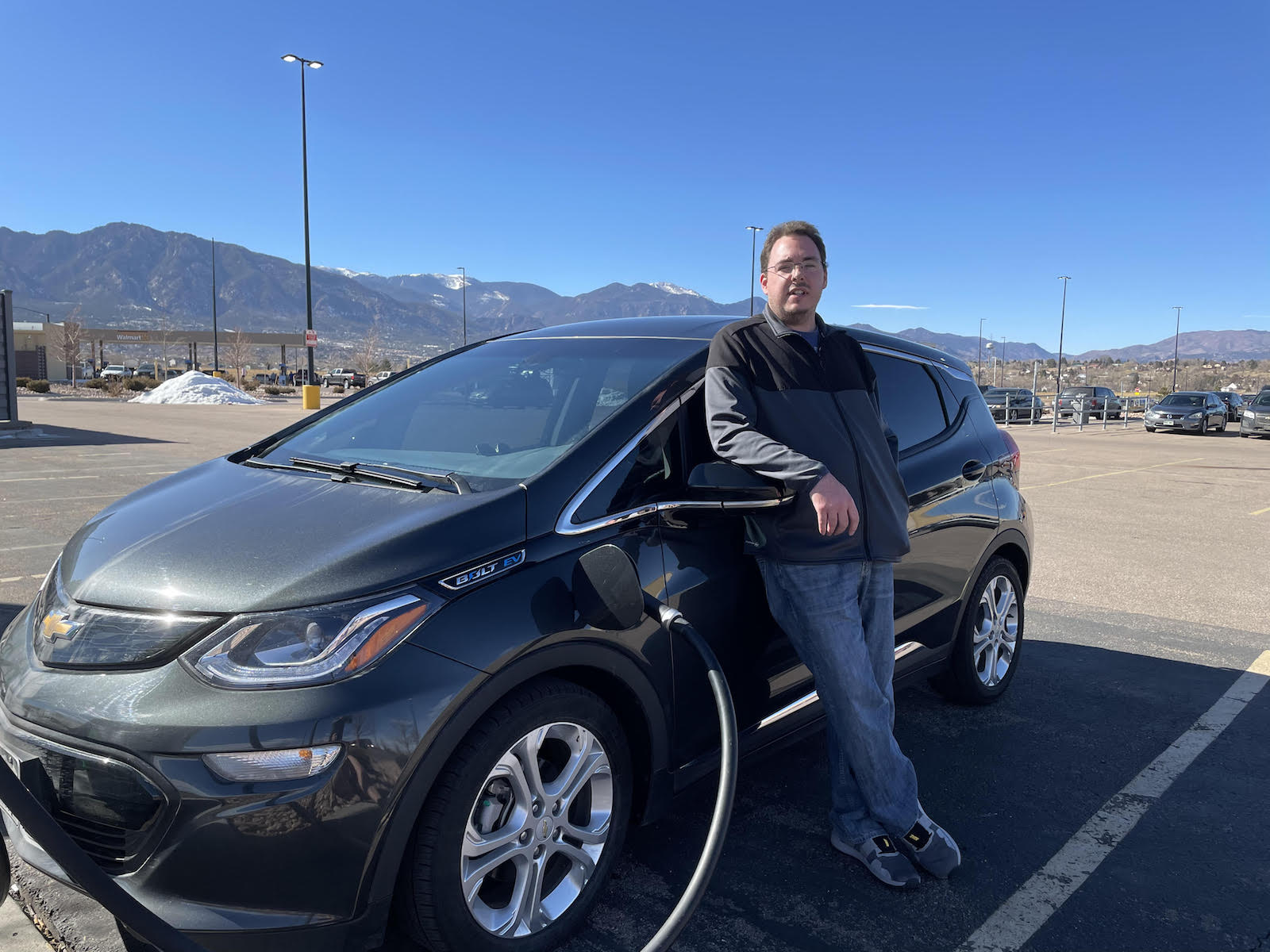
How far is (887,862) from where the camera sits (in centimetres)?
280

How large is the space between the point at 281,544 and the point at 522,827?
0.93 meters

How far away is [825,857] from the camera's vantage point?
9.67 ft

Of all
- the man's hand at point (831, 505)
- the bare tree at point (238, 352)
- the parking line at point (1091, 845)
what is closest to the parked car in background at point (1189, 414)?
the parking line at point (1091, 845)

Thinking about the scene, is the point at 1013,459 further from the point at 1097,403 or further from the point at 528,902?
the point at 1097,403

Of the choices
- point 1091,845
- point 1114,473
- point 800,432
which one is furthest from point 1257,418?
point 800,432

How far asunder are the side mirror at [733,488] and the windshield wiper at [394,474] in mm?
653

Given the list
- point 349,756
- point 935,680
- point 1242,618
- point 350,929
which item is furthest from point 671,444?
point 1242,618

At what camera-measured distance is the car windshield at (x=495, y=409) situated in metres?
2.81

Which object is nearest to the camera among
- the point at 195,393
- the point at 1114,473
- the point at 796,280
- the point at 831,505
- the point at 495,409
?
the point at 831,505

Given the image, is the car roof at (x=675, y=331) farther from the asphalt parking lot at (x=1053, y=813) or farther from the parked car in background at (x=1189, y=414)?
the parked car in background at (x=1189, y=414)

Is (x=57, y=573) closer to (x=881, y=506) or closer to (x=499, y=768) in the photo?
(x=499, y=768)

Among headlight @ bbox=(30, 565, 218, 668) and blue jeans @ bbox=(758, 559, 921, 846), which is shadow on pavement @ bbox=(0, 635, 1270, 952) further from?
headlight @ bbox=(30, 565, 218, 668)

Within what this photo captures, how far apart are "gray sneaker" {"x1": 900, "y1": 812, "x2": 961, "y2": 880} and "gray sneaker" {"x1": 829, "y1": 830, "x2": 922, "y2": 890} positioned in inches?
1.5

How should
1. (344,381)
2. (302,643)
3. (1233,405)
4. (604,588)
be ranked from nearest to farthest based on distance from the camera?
(302,643) < (604,588) < (1233,405) < (344,381)
